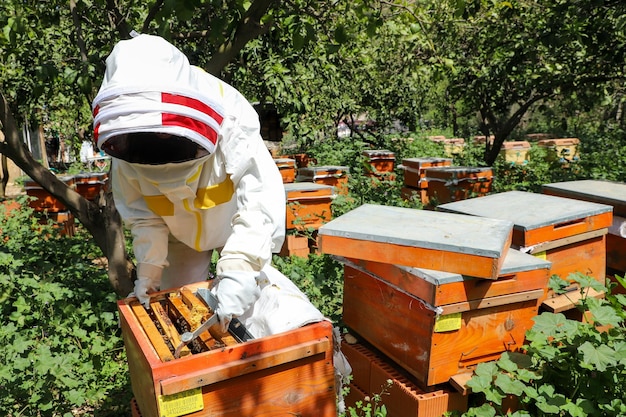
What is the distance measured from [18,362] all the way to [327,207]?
3235 millimetres

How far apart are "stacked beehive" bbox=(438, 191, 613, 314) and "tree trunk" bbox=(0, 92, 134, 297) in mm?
2175

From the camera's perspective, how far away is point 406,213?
2736mm

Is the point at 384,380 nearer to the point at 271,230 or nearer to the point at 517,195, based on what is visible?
the point at 271,230

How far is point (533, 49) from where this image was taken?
15.9 ft

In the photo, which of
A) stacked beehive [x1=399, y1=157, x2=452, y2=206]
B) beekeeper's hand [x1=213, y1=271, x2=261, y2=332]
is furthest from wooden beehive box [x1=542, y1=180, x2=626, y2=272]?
stacked beehive [x1=399, y1=157, x2=452, y2=206]

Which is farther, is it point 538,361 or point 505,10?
point 505,10

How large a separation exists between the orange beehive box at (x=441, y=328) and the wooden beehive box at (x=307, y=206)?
2.46 m

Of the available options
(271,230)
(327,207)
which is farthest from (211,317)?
(327,207)

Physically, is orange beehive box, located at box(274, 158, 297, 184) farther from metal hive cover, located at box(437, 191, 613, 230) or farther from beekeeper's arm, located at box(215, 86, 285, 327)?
beekeeper's arm, located at box(215, 86, 285, 327)

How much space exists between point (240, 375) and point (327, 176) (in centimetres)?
512

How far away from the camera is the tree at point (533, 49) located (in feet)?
15.6

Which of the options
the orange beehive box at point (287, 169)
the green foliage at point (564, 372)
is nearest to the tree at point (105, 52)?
the green foliage at point (564, 372)

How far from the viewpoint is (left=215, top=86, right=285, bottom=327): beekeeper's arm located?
177cm

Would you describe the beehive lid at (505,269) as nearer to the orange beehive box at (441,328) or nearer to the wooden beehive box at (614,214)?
the orange beehive box at (441,328)
